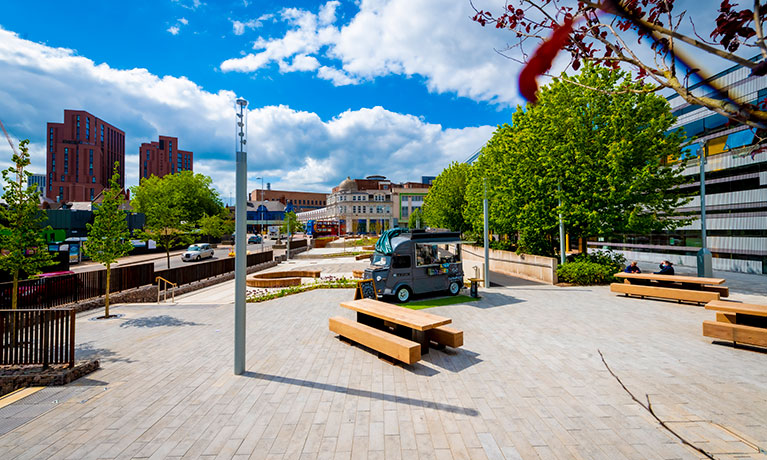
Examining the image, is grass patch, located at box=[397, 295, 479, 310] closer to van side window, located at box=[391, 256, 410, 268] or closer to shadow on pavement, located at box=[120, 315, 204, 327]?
van side window, located at box=[391, 256, 410, 268]

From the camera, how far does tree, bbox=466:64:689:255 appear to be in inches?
669

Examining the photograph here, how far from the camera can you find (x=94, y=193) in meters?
139

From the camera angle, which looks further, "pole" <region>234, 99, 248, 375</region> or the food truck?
the food truck

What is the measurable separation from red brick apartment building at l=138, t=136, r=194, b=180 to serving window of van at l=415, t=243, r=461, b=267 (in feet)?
663

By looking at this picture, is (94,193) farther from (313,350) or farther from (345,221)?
(313,350)

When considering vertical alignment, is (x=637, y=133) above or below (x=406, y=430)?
above

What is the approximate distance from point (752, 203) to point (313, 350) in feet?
97.5

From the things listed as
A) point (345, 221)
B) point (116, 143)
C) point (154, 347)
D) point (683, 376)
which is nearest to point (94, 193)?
point (116, 143)

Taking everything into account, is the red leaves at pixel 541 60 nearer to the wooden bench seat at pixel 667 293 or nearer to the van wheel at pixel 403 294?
the van wheel at pixel 403 294

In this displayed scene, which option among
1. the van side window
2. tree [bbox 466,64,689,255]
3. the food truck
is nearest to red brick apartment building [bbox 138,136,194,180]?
tree [bbox 466,64,689,255]

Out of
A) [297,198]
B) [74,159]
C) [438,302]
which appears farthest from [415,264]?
[74,159]

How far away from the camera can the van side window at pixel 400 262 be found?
12742 millimetres

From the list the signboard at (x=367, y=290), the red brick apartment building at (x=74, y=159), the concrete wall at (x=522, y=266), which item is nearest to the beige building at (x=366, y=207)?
the concrete wall at (x=522, y=266)

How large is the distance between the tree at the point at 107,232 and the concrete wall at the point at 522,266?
16723 mm
